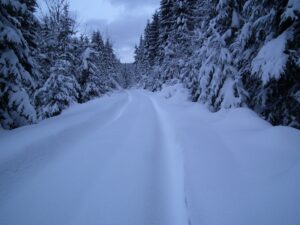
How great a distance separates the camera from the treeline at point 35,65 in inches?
299

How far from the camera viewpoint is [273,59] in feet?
17.7

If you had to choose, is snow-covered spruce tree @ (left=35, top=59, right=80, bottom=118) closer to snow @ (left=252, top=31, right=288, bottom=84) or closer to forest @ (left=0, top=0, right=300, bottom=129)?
forest @ (left=0, top=0, right=300, bottom=129)

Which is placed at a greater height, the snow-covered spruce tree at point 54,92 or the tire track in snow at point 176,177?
the snow-covered spruce tree at point 54,92

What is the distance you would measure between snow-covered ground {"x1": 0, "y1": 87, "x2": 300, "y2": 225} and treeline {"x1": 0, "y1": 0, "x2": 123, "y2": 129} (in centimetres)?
206

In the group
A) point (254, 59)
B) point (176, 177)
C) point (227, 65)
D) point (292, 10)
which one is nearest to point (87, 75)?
point (227, 65)

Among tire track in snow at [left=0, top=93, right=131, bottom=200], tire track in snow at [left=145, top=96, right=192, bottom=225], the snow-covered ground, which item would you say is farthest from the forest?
tire track in snow at [left=145, top=96, right=192, bottom=225]

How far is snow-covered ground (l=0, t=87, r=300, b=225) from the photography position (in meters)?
2.98

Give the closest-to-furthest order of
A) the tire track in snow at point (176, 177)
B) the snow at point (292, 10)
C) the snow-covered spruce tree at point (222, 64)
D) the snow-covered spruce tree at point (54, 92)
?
the tire track in snow at point (176, 177) < the snow at point (292, 10) < the snow-covered spruce tree at point (222, 64) < the snow-covered spruce tree at point (54, 92)

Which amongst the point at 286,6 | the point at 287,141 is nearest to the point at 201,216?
the point at 287,141

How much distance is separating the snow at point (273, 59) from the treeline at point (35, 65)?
344 inches

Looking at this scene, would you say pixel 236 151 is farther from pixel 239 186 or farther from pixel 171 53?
pixel 171 53

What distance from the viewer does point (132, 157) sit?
5.43 m

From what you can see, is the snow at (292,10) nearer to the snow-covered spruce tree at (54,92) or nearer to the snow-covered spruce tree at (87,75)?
the snow-covered spruce tree at (54,92)

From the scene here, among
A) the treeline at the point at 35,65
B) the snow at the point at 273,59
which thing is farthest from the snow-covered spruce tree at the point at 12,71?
the snow at the point at 273,59
